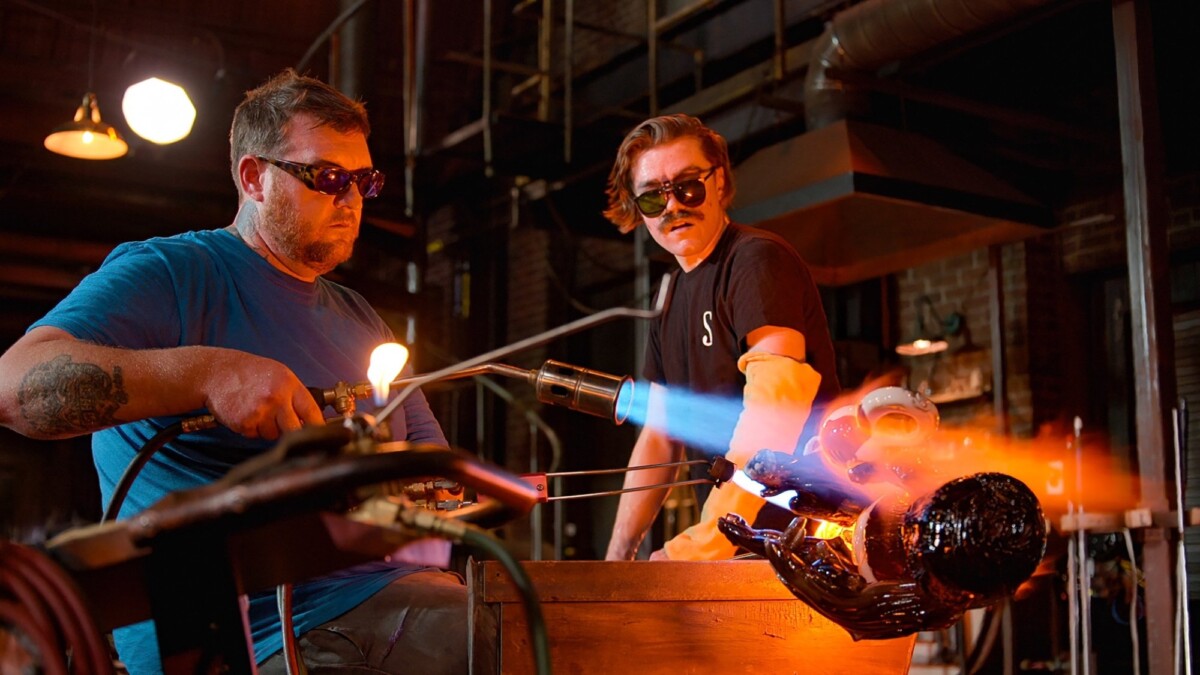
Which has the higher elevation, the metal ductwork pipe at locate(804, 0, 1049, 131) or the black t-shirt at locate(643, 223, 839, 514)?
the metal ductwork pipe at locate(804, 0, 1049, 131)

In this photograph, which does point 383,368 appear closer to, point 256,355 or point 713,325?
point 256,355

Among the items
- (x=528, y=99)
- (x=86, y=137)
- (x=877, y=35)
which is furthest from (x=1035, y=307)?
(x=86, y=137)

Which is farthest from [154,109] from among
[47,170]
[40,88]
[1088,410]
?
[1088,410]

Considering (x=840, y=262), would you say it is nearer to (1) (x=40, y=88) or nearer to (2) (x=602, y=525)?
(2) (x=602, y=525)

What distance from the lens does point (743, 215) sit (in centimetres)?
777

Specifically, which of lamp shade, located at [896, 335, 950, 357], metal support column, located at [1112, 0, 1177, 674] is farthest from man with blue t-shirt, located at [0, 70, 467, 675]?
lamp shade, located at [896, 335, 950, 357]

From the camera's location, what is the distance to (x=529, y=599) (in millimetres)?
1317

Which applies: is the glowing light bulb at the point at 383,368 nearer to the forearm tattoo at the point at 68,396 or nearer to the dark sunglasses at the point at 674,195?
the forearm tattoo at the point at 68,396

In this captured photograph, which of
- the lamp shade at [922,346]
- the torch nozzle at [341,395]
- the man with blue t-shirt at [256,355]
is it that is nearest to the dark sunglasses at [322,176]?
the man with blue t-shirt at [256,355]

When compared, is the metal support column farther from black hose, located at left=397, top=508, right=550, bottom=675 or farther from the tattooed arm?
black hose, located at left=397, top=508, right=550, bottom=675

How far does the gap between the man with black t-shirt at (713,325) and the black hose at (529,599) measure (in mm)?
1813

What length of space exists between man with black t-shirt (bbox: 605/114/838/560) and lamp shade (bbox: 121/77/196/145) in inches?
193

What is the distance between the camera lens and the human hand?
1.79 m

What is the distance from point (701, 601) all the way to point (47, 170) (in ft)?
25.9
